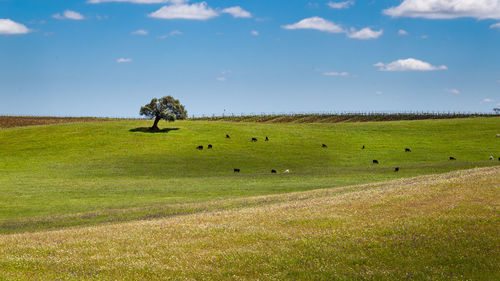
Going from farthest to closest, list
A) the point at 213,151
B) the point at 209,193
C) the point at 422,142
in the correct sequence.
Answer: the point at 422,142, the point at 213,151, the point at 209,193

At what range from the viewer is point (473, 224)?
20.6 meters

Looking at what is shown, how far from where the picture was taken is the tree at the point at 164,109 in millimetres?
100244

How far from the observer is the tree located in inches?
3947

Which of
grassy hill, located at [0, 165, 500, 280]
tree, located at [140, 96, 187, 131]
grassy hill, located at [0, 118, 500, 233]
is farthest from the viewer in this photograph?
tree, located at [140, 96, 187, 131]

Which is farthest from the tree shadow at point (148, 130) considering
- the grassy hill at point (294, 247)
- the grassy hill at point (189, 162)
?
the grassy hill at point (294, 247)

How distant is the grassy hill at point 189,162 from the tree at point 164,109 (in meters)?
4.24

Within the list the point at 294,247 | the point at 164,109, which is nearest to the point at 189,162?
the point at 164,109

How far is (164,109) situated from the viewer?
333 feet

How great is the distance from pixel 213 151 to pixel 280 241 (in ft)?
220

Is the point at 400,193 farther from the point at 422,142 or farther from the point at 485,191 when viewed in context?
the point at 422,142

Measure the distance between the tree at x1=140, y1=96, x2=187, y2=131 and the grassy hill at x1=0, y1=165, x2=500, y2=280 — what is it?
75.6m

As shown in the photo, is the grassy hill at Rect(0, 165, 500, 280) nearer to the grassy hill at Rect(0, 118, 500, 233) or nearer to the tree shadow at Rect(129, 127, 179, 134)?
the grassy hill at Rect(0, 118, 500, 233)

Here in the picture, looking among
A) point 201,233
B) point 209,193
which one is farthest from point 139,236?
point 209,193

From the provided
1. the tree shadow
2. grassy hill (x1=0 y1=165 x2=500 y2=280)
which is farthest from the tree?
grassy hill (x1=0 y1=165 x2=500 y2=280)
